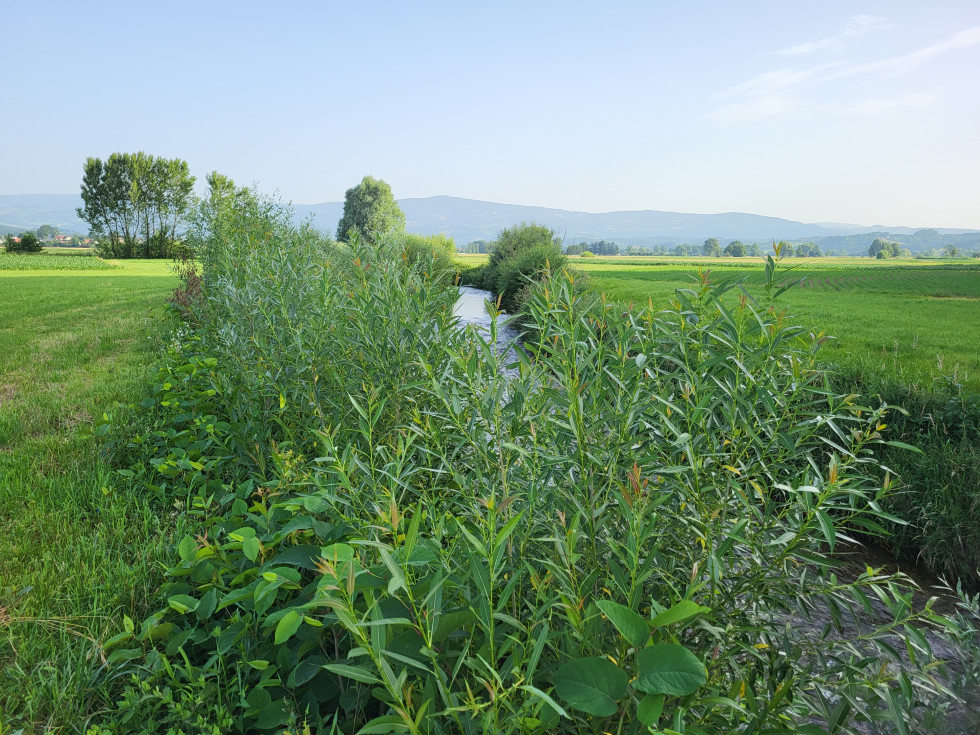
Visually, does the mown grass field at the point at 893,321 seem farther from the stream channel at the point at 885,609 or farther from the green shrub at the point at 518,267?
the green shrub at the point at 518,267

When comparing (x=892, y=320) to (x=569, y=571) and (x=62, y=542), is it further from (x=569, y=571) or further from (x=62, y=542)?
(x=62, y=542)

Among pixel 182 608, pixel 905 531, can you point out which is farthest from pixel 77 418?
pixel 905 531

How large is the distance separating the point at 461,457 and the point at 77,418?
5.38m

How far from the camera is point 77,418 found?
231 inches

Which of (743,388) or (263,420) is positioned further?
(263,420)

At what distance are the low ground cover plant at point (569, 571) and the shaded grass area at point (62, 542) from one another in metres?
0.22

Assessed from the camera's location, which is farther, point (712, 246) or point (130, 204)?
point (712, 246)

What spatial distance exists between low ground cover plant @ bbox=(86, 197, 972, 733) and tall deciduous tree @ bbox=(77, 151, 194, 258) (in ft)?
235

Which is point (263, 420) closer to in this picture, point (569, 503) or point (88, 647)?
point (88, 647)

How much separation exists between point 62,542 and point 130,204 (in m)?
76.0

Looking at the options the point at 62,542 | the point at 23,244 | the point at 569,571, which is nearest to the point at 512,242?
the point at 62,542

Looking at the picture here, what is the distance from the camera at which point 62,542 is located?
3.59 meters

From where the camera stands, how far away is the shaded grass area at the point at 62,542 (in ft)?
7.89

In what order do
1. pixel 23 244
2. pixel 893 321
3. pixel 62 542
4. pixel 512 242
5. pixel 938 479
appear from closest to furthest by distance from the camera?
pixel 62 542 → pixel 938 479 → pixel 893 321 → pixel 512 242 → pixel 23 244
